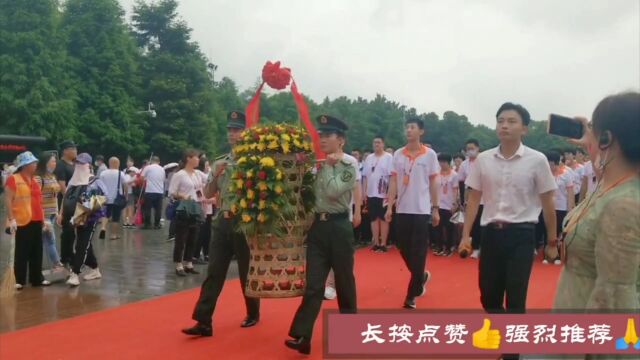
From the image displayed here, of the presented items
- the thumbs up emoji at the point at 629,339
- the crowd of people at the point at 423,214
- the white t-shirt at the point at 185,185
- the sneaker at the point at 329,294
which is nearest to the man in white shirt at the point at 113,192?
the crowd of people at the point at 423,214

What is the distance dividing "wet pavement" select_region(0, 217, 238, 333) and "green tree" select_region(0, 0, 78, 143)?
1946 cm

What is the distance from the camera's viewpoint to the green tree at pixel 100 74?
110ft

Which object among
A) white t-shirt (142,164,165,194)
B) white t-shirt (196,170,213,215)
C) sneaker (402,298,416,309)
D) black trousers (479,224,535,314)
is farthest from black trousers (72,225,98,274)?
white t-shirt (142,164,165,194)

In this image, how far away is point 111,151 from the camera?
34594 millimetres

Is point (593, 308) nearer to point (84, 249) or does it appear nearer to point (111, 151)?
point (84, 249)

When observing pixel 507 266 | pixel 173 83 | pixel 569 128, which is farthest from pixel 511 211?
pixel 173 83

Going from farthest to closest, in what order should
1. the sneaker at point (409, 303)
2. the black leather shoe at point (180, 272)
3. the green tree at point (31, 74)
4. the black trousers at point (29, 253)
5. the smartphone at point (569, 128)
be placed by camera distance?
the green tree at point (31, 74) → the black leather shoe at point (180, 272) → the black trousers at point (29, 253) → the sneaker at point (409, 303) → the smartphone at point (569, 128)

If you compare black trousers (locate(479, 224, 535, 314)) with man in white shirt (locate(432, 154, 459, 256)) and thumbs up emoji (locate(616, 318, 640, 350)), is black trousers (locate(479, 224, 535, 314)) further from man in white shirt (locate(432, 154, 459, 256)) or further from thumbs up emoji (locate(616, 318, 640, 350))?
man in white shirt (locate(432, 154, 459, 256))

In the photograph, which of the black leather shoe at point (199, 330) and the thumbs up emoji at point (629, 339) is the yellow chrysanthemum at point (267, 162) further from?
the thumbs up emoji at point (629, 339)

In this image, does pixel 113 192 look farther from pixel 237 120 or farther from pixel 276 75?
pixel 276 75

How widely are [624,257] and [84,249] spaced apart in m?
6.79

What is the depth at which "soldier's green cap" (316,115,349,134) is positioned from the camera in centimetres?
504

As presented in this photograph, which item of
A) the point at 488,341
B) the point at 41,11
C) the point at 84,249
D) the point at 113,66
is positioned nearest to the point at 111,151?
the point at 113,66

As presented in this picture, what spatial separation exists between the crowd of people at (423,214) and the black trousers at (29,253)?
13mm
